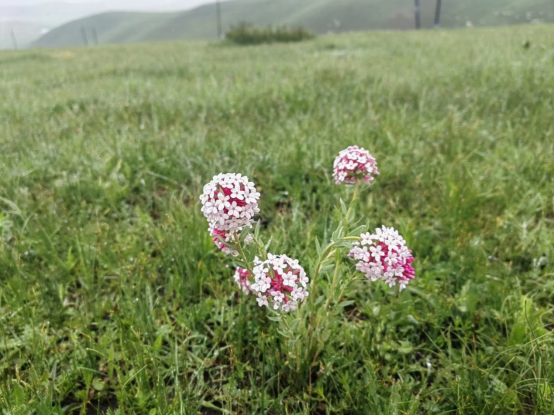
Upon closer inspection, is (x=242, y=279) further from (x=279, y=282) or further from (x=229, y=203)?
(x=229, y=203)

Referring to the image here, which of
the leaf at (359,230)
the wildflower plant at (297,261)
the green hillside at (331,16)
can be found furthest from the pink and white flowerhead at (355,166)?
A: the green hillside at (331,16)

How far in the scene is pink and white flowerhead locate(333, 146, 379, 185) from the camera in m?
1.61

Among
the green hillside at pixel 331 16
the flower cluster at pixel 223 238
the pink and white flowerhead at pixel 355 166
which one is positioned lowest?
the flower cluster at pixel 223 238

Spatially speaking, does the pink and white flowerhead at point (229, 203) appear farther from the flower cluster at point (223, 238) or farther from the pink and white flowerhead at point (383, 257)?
the pink and white flowerhead at point (383, 257)

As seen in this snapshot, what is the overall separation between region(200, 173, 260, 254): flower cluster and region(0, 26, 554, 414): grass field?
2.89 feet

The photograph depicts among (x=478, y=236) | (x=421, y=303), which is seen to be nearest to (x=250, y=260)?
(x=421, y=303)

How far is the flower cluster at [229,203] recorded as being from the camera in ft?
3.84

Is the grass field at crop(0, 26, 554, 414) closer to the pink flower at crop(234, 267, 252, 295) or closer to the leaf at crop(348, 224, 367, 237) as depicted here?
the pink flower at crop(234, 267, 252, 295)

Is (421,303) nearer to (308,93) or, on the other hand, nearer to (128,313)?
(128,313)

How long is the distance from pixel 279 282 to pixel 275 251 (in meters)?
1.00

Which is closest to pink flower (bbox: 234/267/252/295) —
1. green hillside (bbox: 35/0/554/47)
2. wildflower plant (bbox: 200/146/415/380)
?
wildflower plant (bbox: 200/146/415/380)

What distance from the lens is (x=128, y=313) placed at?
2.03m

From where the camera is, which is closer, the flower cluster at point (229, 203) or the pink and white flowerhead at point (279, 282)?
the flower cluster at point (229, 203)

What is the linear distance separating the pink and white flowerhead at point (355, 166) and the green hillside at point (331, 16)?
65.1 m
